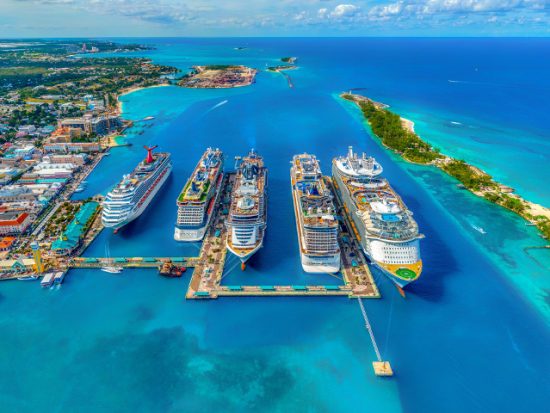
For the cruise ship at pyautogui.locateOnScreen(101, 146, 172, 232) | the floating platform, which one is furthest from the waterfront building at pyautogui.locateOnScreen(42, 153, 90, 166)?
the floating platform

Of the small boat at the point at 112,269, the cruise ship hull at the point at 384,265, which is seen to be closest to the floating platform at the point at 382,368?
the cruise ship hull at the point at 384,265

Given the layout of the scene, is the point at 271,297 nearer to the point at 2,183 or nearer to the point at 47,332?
the point at 47,332

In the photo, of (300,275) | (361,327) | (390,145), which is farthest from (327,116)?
(361,327)

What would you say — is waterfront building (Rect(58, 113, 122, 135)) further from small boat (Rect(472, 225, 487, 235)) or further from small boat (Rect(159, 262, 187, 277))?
small boat (Rect(472, 225, 487, 235))

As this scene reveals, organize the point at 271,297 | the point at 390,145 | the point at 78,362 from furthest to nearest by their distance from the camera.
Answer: the point at 390,145 < the point at 271,297 < the point at 78,362

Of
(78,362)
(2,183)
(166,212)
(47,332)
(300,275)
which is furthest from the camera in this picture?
(2,183)

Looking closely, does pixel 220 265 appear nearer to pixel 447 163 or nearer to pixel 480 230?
pixel 480 230

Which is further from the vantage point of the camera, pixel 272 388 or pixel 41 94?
pixel 41 94
